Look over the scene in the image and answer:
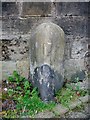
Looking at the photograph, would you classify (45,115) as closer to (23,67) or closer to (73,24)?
(23,67)

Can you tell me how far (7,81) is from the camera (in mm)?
5090

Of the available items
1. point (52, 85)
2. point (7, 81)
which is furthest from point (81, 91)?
point (7, 81)

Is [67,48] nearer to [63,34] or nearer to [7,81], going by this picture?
[63,34]

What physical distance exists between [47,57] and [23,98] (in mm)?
588

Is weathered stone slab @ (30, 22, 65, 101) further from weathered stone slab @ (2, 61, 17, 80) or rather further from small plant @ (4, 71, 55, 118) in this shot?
weathered stone slab @ (2, 61, 17, 80)

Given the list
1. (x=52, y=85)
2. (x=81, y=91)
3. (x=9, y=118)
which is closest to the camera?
(x=9, y=118)

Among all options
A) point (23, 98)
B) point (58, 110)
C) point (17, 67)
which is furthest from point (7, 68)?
point (58, 110)

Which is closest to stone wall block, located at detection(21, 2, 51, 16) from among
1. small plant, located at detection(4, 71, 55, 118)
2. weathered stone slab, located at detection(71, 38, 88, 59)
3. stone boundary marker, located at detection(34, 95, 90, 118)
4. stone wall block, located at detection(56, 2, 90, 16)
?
stone wall block, located at detection(56, 2, 90, 16)

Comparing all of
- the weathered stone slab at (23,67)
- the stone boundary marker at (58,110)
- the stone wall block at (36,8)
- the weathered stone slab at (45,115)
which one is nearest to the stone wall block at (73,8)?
the stone wall block at (36,8)

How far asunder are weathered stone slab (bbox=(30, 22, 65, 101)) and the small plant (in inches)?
4.4

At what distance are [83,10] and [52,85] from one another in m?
1.06

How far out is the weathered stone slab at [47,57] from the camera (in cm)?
461

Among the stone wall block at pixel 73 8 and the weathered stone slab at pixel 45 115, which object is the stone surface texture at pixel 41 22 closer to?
the stone wall block at pixel 73 8

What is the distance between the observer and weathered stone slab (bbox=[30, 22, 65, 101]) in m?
4.61
